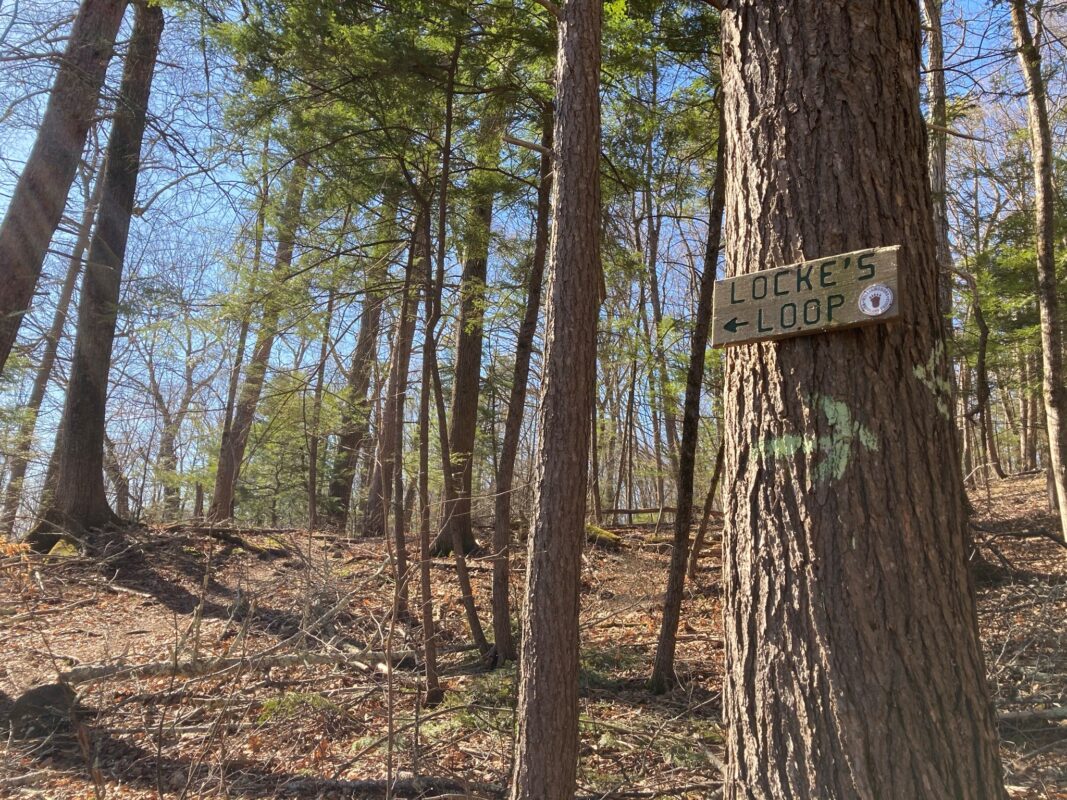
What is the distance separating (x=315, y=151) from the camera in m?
6.45

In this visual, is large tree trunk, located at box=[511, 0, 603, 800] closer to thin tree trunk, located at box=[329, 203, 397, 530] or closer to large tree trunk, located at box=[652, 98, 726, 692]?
thin tree trunk, located at box=[329, 203, 397, 530]

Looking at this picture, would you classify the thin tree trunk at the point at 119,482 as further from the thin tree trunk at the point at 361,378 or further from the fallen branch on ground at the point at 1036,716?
the fallen branch on ground at the point at 1036,716

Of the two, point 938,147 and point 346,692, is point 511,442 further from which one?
point 938,147

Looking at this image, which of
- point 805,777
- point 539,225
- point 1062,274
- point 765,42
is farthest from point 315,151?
point 1062,274

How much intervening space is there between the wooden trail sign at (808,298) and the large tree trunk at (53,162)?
839cm

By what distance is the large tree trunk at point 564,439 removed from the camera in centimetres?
374

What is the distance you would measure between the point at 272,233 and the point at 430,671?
16.3ft

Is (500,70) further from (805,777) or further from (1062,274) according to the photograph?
(1062,274)

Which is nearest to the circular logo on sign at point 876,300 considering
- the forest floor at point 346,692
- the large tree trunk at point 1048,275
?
the forest floor at point 346,692

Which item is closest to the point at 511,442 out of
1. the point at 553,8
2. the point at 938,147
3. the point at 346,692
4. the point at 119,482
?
the point at 346,692

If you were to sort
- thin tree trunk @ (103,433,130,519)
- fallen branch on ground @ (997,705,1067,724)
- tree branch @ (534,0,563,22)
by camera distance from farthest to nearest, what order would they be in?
thin tree trunk @ (103,433,130,519) < tree branch @ (534,0,563,22) < fallen branch on ground @ (997,705,1067,724)

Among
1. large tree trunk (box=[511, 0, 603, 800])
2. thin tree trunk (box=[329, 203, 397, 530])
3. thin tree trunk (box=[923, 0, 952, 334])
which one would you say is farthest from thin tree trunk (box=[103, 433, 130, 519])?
thin tree trunk (box=[923, 0, 952, 334])

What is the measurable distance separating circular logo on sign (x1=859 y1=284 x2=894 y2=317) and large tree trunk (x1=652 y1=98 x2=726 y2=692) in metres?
3.97

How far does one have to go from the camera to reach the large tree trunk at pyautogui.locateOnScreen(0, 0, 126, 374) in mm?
7641
